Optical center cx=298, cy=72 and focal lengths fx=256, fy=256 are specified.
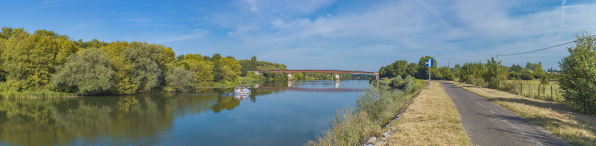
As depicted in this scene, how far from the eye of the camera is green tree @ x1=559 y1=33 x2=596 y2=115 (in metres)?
13.0

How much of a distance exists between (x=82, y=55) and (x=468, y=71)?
71.4 m

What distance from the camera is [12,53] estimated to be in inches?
1387

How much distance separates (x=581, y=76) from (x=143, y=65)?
2020 inches

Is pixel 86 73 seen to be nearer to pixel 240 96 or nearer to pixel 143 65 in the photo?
pixel 143 65

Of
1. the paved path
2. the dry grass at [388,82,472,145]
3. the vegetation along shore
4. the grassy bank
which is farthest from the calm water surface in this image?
the vegetation along shore

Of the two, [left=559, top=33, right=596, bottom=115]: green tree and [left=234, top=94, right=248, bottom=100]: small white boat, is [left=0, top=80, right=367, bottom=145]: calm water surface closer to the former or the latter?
[left=559, top=33, right=596, bottom=115]: green tree

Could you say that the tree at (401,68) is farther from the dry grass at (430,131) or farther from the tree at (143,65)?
the dry grass at (430,131)

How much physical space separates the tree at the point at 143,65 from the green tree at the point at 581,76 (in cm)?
4932

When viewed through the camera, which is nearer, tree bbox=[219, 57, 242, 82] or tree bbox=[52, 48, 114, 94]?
tree bbox=[52, 48, 114, 94]

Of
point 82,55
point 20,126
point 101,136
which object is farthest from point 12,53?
point 101,136

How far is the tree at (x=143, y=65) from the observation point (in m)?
42.7

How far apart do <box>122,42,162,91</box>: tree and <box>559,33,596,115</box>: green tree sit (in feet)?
162

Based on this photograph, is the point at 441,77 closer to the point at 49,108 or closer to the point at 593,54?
the point at 593,54

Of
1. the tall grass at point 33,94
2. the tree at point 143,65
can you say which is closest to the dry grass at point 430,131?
the tree at point 143,65
